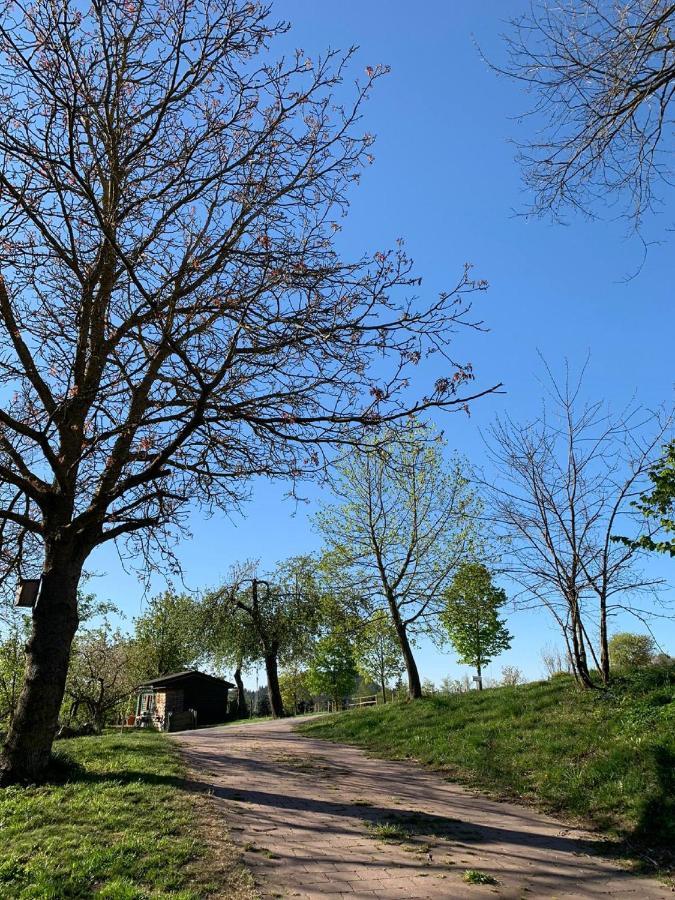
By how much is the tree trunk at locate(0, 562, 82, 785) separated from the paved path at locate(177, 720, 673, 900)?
2.39 m

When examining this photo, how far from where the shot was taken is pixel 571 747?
9266 millimetres

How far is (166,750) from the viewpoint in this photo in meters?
11.6

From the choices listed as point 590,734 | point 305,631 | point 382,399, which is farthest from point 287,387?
point 305,631

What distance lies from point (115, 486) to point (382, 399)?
4.68m

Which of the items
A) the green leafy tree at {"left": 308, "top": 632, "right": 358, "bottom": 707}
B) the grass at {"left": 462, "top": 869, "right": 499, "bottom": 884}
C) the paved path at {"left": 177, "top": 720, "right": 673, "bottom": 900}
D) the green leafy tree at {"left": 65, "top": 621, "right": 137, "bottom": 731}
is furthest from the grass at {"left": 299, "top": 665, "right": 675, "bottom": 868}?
the green leafy tree at {"left": 308, "top": 632, "right": 358, "bottom": 707}

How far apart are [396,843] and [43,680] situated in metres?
4.94

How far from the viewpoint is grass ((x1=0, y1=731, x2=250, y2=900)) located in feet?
15.2

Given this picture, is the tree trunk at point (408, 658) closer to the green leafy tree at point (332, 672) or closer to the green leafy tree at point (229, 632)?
the green leafy tree at point (229, 632)

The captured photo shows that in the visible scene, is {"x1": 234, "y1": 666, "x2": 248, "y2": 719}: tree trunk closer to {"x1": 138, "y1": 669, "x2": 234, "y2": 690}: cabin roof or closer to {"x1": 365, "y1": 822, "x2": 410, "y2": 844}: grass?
{"x1": 138, "y1": 669, "x2": 234, "y2": 690}: cabin roof

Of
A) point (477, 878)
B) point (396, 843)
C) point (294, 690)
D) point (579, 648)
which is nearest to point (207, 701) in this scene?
point (294, 690)

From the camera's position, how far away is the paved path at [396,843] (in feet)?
17.1

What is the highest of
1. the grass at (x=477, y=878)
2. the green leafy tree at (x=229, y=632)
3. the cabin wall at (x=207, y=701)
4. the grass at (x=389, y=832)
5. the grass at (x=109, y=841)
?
the green leafy tree at (x=229, y=632)

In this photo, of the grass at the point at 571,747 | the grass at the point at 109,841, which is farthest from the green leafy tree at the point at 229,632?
the grass at the point at 109,841

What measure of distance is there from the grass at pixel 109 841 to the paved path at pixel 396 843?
0.47m
